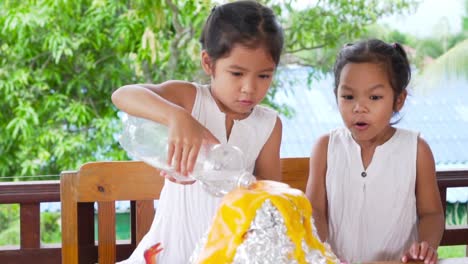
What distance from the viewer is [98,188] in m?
1.40

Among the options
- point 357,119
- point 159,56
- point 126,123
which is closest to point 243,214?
point 126,123

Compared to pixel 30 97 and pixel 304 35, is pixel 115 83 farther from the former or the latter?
pixel 304 35

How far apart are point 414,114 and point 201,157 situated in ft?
8.44

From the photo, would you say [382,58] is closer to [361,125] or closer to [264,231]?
[361,125]

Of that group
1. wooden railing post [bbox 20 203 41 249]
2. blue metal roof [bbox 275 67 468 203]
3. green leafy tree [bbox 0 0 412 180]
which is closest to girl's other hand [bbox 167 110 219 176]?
wooden railing post [bbox 20 203 41 249]

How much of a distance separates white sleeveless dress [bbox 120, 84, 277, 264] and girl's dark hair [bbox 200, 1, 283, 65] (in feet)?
0.50

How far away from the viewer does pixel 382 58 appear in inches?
54.9

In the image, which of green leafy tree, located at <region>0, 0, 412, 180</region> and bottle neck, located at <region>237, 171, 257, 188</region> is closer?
bottle neck, located at <region>237, 171, 257, 188</region>

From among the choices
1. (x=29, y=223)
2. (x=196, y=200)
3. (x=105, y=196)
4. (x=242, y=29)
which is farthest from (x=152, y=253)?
(x=29, y=223)

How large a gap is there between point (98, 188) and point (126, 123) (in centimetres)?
26

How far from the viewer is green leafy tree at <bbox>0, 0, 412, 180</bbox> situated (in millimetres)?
3111

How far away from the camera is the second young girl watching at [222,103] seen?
3.82 ft

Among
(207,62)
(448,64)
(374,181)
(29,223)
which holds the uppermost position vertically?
(448,64)

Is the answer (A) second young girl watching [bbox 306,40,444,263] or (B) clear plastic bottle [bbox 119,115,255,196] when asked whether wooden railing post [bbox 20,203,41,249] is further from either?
(A) second young girl watching [bbox 306,40,444,263]
